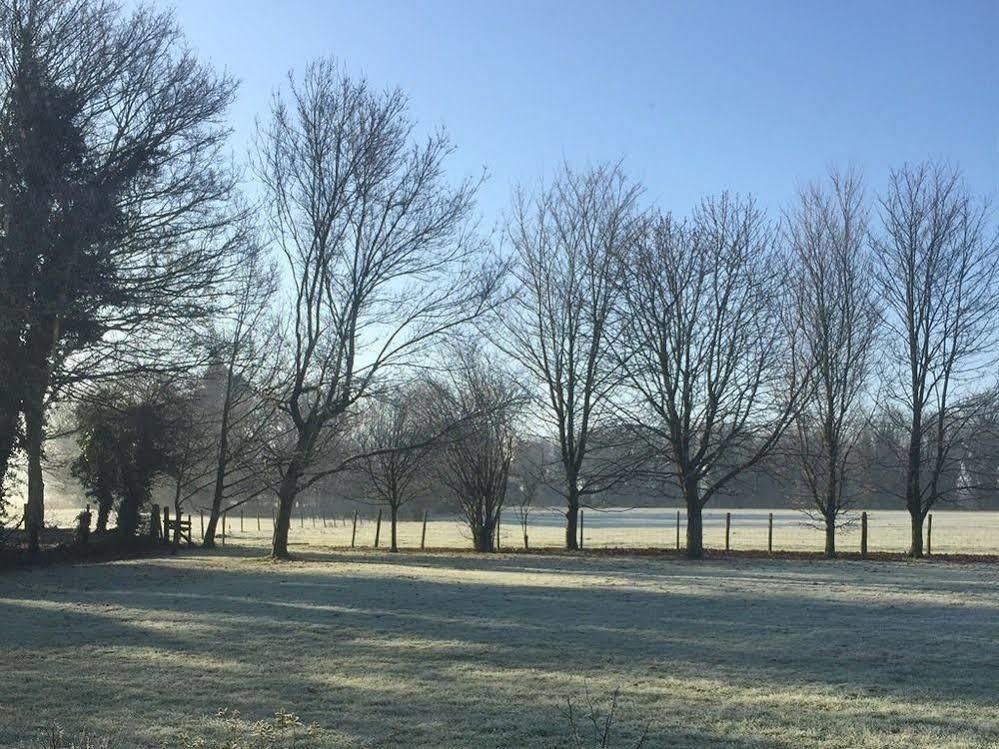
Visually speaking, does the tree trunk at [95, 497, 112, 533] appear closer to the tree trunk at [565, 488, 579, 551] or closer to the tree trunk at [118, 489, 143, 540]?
the tree trunk at [118, 489, 143, 540]

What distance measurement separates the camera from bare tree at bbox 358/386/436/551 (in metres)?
28.4

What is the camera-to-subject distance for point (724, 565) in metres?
24.9

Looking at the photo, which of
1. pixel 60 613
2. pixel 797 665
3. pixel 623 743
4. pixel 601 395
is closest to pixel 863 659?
pixel 797 665

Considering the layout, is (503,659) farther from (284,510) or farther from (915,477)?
(915,477)

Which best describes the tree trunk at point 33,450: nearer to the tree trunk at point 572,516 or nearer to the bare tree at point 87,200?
the bare tree at point 87,200

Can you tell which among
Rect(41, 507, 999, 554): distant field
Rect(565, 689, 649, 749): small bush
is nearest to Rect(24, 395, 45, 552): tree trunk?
Rect(41, 507, 999, 554): distant field

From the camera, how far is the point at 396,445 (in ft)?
101

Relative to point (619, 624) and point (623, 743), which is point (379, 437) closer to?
point (619, 624)

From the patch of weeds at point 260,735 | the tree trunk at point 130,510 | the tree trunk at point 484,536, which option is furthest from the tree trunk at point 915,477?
the patch of weeds at point 260,735

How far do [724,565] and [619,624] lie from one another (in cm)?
1328

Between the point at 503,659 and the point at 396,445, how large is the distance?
69.8 ft

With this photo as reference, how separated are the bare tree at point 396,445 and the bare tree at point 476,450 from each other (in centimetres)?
73

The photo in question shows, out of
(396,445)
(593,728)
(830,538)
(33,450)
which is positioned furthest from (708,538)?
(593,728)

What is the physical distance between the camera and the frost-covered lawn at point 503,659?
719 cm
